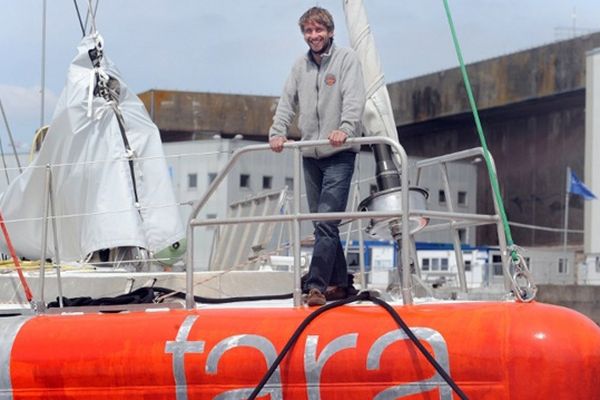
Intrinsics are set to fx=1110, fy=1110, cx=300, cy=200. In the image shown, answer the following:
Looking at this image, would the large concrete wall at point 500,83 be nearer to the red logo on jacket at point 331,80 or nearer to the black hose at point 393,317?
the red logo on jacket at point 331,80

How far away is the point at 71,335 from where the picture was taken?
20.1ft

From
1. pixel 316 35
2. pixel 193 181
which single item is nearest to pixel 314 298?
pixel 316 35

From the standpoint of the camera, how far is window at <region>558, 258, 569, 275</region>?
4017 centimetres

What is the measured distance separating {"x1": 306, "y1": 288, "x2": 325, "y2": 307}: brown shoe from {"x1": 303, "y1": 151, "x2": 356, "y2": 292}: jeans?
9cm

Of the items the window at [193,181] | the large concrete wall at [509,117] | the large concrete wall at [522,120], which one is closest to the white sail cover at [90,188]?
the window at [193,181]

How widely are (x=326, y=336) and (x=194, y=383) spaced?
75 cm

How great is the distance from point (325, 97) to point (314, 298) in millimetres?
1156

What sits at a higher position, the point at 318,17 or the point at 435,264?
the point at 318,17

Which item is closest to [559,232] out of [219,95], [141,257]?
[219,95]

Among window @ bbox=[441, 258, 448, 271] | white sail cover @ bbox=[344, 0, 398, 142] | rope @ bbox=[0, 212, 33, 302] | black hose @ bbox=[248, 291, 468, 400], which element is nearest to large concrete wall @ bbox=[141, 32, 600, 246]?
window @ bbox=[441, 258, 448, 271]

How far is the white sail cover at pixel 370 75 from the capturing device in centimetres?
714

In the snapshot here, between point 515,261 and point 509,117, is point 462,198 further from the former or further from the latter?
point 515,261

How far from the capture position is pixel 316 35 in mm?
6316

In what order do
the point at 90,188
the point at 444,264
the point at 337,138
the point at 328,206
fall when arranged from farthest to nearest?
the point at 444,264 < the point at 90,188 < the point at 328,206 < the point at 337,138
